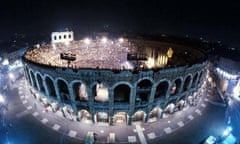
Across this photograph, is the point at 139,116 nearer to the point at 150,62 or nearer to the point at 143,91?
the point at 143,91

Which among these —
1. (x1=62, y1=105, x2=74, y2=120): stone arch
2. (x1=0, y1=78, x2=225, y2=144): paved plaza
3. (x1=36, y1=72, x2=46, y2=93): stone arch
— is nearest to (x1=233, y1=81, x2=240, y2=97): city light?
(x1=0, y1=78, x2=225, y2=144): paved plaza

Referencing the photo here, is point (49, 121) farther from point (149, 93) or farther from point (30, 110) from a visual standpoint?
point (149, 93)

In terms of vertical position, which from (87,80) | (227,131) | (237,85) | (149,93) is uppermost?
(87,80)

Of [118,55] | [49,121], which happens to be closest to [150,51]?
[118,55]

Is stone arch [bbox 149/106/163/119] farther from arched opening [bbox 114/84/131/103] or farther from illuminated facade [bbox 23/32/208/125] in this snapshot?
arched opening [bbox 114/84/131/103]

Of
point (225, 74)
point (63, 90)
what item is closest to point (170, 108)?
point (63, 90)

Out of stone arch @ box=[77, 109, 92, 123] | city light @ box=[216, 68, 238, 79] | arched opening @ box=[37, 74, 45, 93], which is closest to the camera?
stone arch @ box=[77, 109, 92, 123]
